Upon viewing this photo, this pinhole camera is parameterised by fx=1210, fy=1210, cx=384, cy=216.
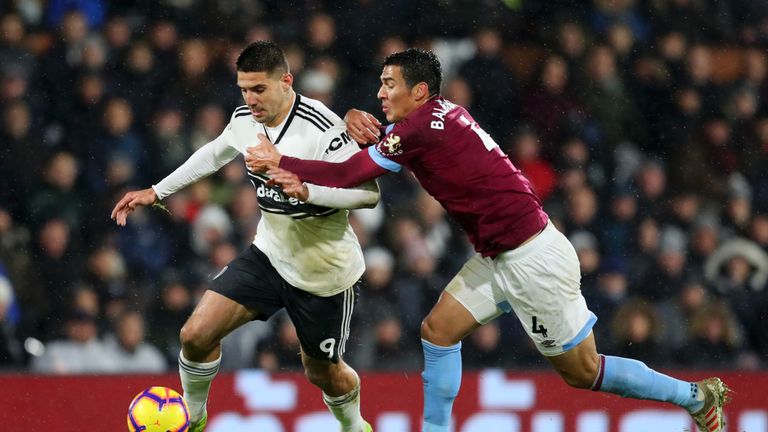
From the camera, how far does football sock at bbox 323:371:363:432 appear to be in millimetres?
5297

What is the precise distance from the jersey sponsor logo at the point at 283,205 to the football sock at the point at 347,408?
2.74 feet

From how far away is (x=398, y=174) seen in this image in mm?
7680

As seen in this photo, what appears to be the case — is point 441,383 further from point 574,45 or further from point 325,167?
point 574,45

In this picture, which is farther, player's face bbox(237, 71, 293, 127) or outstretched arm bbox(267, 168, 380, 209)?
player's face bbox(237, 71, 293, 127)

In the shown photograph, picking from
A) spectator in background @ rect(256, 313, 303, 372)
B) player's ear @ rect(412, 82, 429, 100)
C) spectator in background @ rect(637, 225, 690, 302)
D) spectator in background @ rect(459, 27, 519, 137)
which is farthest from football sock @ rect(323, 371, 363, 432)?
spectator in background @ rect(459, 27, 519, 137)

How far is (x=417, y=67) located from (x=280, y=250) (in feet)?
3.21

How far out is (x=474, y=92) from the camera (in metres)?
8.02

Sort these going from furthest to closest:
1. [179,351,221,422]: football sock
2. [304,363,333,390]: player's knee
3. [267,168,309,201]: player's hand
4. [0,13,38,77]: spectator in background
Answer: [0,13,38,77]: spectator in background, [304,363,333,390]: player's knee, [179,351,221,422]: football sock, [267,168,309,201]: player's hand

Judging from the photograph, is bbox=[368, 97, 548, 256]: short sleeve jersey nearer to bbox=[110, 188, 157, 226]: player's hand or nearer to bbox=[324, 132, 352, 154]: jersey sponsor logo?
bbox=[324, 132, 352, 154]: jersey sponsor logo

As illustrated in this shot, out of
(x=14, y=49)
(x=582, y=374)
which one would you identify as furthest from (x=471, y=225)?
(x=14, y=49)

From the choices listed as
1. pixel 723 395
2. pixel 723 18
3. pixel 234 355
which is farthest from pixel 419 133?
pixel 723 18

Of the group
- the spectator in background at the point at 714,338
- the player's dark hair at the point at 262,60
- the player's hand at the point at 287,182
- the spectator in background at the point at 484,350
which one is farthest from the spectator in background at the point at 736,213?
the player's hand at the point at 287,182

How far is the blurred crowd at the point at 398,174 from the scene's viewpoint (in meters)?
7.20

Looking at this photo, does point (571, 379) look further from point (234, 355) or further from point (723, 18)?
point (723, 18)
